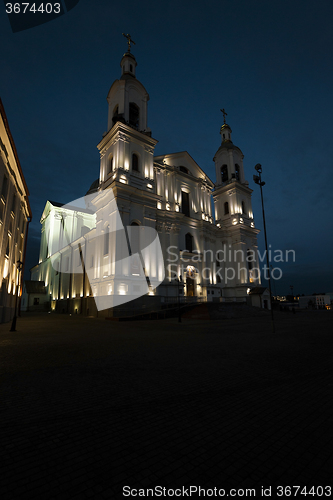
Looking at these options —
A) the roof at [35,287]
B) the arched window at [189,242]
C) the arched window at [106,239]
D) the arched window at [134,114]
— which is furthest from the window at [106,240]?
the roof at [35,287]

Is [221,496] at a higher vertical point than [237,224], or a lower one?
lower

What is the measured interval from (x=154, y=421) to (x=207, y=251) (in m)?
38.0

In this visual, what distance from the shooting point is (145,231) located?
3256 cm

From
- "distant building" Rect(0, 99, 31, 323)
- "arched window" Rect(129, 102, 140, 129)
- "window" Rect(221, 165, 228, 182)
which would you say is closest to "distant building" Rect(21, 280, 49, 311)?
"distant building" Rect(0, 99, 31, 323)

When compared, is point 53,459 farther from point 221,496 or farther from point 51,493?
point 221,496

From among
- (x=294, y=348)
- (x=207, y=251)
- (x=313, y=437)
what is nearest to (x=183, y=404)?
(x=313, y=437)

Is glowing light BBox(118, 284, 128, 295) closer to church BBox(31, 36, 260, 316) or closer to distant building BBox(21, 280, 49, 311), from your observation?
church BBox(31, 36, 260, 316)

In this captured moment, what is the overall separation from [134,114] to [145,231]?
20.0m

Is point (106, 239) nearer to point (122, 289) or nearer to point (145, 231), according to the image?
point (145, 231)

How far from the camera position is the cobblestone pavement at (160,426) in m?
2.24

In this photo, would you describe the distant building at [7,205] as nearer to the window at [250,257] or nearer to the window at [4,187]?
the window at [4,187]

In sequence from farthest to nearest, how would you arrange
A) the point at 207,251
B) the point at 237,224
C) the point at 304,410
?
1. the point at 237,224
2. the point at 207,251
3. the point at 304,410

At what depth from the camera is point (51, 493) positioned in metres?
2.05

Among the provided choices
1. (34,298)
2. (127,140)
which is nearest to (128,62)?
(127,140)
